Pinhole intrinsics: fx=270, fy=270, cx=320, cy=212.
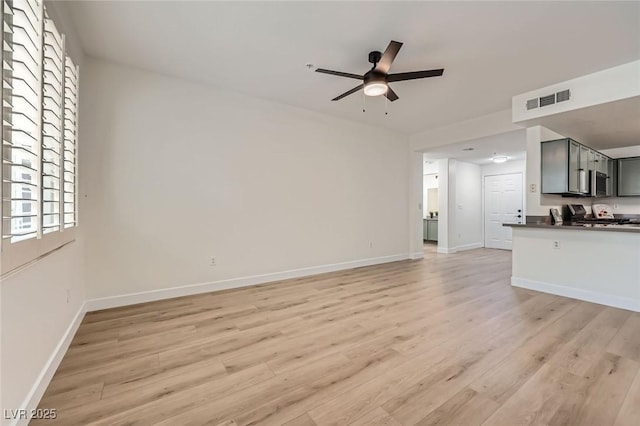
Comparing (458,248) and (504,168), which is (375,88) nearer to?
(458,248)

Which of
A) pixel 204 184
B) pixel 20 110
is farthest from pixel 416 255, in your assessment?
pixel 20 110

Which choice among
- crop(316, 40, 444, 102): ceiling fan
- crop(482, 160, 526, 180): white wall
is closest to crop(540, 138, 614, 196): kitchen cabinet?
crop(316, 40, 444, 102): ceiling fan

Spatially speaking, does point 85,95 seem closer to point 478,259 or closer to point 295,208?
point 295,208

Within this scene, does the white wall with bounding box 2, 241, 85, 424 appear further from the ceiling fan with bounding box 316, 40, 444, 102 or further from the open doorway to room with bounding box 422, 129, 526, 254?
the open doorway to room with bounding box 422, 129, 526, 254

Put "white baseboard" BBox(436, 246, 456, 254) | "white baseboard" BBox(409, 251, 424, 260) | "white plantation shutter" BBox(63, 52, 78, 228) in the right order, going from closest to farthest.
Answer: "white plantation shutter" BBox(63, 52, 78, 228) → "white baseboard" BBox(409, 251, 424, 260) → "white baseboard" BBox(436, 246, 456, 254)

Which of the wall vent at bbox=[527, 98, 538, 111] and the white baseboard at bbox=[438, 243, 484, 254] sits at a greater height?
the wall vent at bbox=[527, 98, 538, 111]

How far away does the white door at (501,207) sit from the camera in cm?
761

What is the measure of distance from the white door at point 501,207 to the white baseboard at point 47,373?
915 cm

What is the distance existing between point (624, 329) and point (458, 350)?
190 cm

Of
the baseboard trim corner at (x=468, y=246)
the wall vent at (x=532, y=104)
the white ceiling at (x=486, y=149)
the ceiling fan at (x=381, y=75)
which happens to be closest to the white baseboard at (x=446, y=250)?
the baseboard trim corner at (x=468, y=246)

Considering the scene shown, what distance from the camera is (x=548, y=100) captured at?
3.67 meters

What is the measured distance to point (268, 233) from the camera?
4.30 m

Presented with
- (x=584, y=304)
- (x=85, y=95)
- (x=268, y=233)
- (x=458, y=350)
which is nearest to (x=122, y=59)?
(x=85, y=95)

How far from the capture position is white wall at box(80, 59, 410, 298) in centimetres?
316
